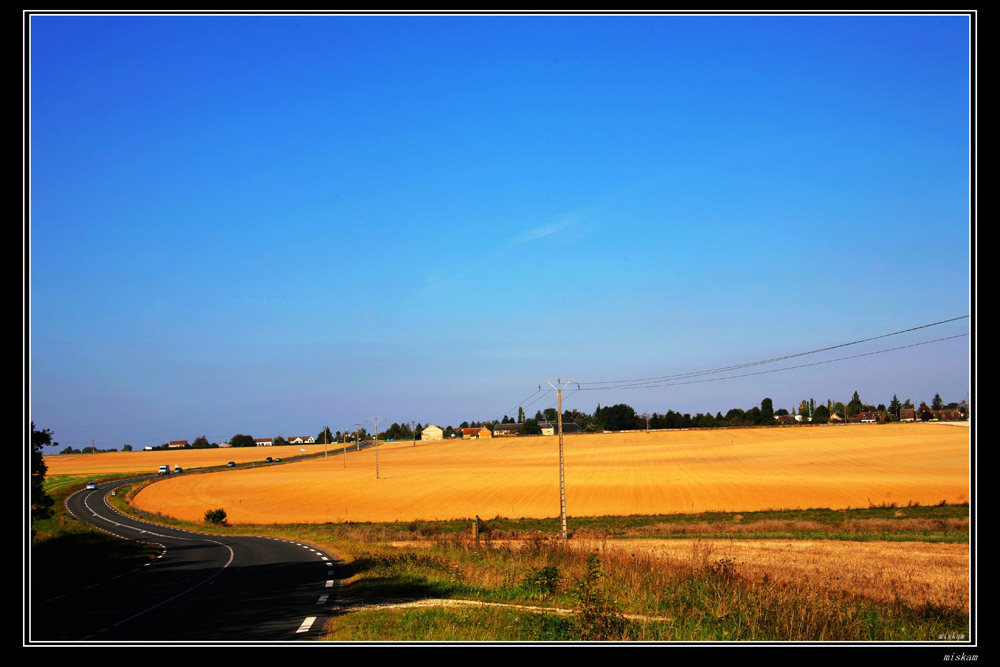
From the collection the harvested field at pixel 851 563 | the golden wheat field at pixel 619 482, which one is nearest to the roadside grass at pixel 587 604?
the harvested field at pixel 851 563

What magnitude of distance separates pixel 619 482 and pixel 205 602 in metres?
62.9

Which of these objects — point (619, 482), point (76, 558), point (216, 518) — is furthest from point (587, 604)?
point (619, 482)

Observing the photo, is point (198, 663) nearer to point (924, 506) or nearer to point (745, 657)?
point (745, 657)

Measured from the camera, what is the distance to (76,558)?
29000 millimetres

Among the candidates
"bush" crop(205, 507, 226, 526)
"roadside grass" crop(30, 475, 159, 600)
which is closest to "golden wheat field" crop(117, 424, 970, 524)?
"bush" crop(205, 507, 226, 526)

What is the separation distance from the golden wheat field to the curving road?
94.6 feet

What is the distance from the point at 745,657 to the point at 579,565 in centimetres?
1244

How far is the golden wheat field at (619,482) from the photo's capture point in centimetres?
5772

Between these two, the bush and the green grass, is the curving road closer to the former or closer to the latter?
the green grass

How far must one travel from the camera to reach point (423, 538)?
3594 centimetres

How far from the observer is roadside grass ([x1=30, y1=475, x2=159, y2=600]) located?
2175 centimetres
